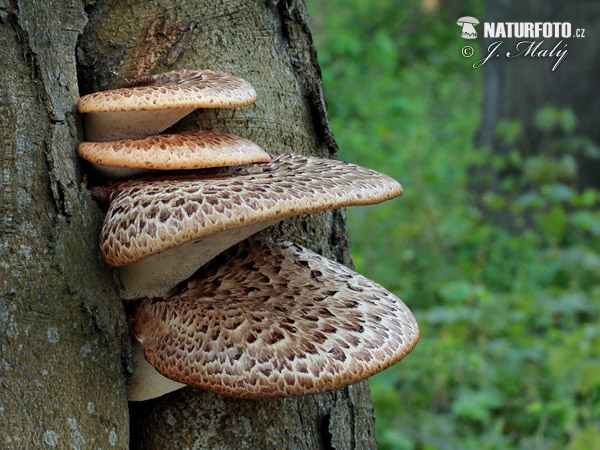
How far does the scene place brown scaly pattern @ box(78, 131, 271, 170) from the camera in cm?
188

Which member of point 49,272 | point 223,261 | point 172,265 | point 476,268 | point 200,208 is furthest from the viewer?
point 476,268

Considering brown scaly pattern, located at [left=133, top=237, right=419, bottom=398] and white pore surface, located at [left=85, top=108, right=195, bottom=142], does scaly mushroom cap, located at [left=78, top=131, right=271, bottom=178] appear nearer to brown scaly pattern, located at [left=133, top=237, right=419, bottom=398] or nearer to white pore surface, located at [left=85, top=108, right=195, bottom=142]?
white pore surface, located at [left=85, top=108, right=195, bottom=142]

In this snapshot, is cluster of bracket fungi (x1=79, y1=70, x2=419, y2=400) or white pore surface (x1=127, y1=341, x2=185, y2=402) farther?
white pore surface (x1=127, y1=341, x2=185, y2=402)

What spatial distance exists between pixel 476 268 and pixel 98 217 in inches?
208

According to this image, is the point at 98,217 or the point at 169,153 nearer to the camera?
the point at 169,153

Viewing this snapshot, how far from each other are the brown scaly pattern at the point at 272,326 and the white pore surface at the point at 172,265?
1.8 inches

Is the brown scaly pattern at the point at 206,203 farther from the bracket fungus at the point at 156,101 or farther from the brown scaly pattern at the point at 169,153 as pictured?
the bracket fungus at the point at 156,101

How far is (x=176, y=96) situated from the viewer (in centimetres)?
190

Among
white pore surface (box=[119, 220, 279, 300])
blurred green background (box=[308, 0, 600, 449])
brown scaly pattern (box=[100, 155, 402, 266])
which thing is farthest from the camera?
blurred green background (box=[308, 0, 600, 449])

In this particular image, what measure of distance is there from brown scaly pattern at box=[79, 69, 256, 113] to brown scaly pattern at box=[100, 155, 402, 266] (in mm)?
221

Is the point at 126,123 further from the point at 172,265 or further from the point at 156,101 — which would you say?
the point at 172,265

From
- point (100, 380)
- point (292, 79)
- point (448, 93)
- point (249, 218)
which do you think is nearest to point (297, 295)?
point (249, 218)

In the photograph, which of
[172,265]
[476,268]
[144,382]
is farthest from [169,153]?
[476,268]

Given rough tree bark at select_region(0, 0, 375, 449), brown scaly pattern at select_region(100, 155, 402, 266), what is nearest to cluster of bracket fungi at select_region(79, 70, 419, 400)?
brown scaly pattern at select_region(100, 155, 402, 266)
